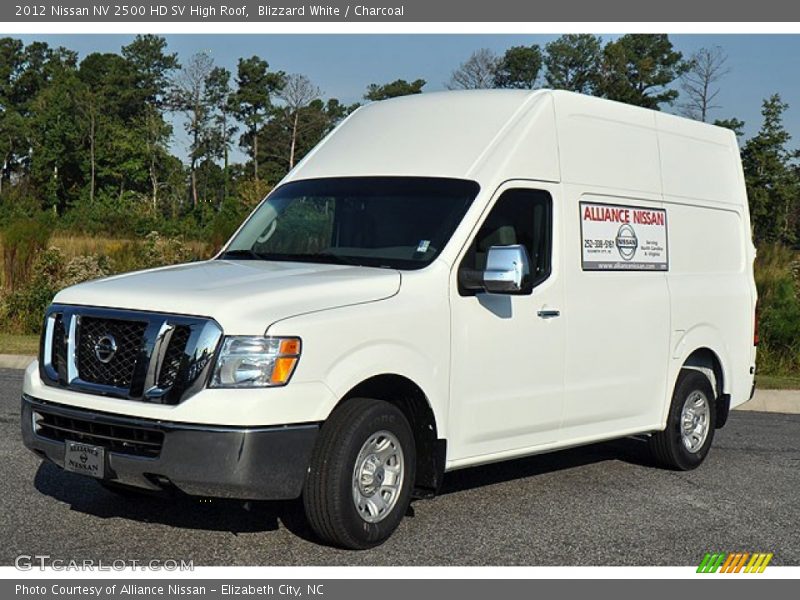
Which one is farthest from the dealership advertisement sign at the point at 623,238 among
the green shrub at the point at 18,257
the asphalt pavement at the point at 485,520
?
the green shrub at the point at 18,257

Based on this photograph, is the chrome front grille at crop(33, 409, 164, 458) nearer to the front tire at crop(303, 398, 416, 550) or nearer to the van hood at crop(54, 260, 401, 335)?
the van hood at crop(54, 260, 401, 335)

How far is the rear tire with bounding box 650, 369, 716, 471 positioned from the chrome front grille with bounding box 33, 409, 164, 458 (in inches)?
177

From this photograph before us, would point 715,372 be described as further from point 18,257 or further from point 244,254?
point 18,257

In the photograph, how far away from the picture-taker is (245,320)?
582cm

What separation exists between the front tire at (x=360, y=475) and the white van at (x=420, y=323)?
0.5 inches

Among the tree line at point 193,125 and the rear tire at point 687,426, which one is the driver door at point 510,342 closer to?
the rear tire at point 687,426

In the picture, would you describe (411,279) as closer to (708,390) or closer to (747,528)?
(747,528)

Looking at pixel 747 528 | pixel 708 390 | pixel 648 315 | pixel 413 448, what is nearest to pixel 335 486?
pixel 413 448

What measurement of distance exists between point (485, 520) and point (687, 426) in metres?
2.69

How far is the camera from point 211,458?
574 cm

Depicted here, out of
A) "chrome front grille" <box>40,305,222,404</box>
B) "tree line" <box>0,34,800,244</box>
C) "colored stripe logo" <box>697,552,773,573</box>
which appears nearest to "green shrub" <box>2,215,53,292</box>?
"chrome front grille" <box>40,305,222,404</box>

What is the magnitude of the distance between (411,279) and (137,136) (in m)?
84.8

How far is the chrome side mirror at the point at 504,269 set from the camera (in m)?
6.65

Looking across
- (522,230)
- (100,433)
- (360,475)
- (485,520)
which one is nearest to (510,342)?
(522,230)
